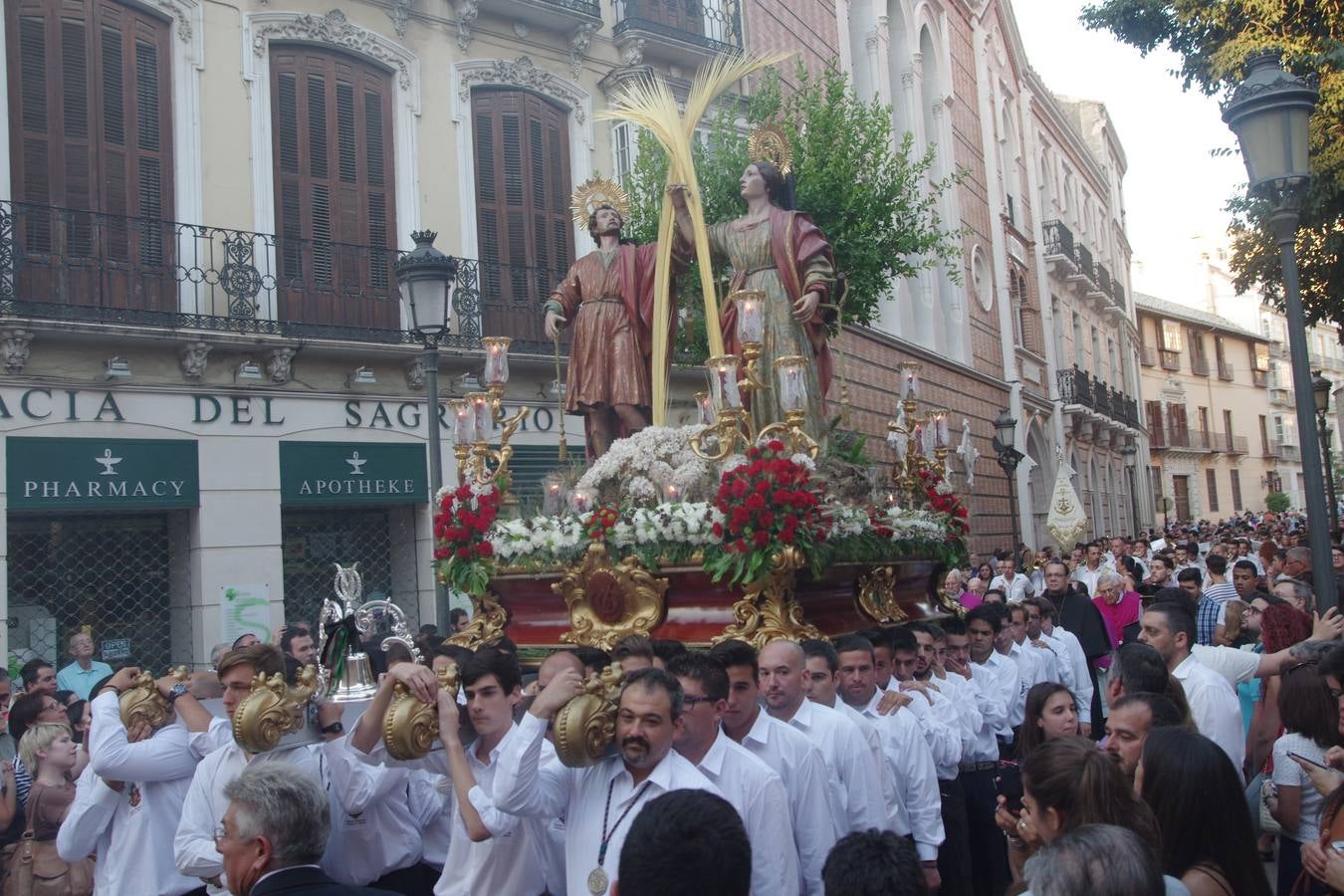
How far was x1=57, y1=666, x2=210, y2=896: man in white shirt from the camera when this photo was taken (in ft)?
15.2

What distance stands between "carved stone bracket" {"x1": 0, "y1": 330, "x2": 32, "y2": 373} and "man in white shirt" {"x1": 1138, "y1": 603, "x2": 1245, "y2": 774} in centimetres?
1085

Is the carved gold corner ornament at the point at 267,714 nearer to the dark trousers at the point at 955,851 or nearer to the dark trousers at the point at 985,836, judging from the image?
the dark trousers at the point at 955,851

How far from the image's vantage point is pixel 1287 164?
674 centimetres

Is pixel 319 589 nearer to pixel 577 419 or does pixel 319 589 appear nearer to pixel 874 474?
pixel 577 419

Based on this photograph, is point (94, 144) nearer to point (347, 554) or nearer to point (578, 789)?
point (347, 554)

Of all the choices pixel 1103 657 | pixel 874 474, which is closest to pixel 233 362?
pixel 874 474

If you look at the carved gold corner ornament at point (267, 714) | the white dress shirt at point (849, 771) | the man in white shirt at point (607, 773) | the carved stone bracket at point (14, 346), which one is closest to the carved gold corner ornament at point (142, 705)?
the carved gold corner ornament at point (267, 714)

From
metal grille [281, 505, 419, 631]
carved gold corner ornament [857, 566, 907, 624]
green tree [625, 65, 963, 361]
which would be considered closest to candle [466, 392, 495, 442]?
A: carved gold corner ornament [857, 566, 907, 624]

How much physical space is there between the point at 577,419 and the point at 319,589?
4480 mm

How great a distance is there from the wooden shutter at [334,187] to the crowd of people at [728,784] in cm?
922

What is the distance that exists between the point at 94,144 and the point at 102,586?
4747mm

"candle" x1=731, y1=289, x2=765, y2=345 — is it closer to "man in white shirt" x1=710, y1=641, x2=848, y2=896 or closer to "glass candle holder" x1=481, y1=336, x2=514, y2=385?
"glass candle holder" x1=481, y1=336, x2=514, y2=385

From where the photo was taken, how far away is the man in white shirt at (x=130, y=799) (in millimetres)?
4645

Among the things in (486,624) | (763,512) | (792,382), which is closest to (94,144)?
(486,624)
